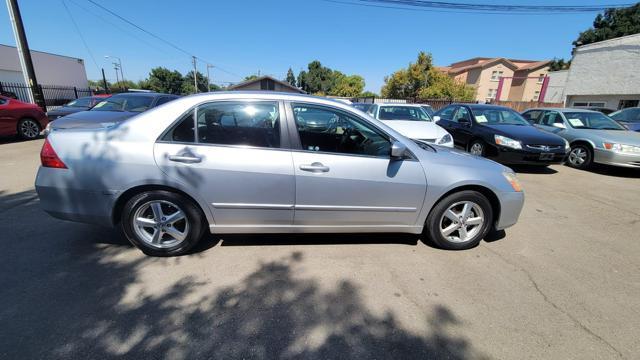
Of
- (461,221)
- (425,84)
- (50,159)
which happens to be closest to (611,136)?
(461,221)

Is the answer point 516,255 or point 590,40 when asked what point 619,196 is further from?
point 590,40

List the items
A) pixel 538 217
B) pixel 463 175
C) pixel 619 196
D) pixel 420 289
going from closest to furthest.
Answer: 1. pixel 420 289
2. pixel 463 175
3. pixel 538 217
4. pixel 619 196

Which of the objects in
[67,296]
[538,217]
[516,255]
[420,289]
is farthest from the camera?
[538,217]

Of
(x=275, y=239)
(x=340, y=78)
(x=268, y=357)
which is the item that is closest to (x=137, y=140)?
(x=275, y=239)

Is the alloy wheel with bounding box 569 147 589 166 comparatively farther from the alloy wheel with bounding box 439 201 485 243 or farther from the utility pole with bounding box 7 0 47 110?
the utility pole with bounding box 7 0 47 110

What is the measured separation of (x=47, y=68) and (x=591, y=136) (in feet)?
153

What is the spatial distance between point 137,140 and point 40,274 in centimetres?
144

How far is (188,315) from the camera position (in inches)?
86.4

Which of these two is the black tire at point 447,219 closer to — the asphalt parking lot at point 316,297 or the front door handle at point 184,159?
the asphalt parking lot at point 316,297

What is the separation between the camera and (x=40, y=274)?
2.62 meters

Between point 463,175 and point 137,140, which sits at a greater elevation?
point 137,140

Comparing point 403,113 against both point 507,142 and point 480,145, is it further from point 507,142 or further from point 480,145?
point 507,142

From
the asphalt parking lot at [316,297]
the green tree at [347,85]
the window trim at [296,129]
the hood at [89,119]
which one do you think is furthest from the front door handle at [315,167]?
the green tree at [347,85]

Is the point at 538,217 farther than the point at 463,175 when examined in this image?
Yes
